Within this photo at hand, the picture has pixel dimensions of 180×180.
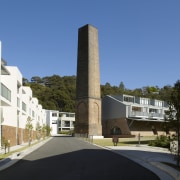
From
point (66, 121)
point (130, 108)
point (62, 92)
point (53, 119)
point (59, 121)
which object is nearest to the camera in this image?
point (130, 108)

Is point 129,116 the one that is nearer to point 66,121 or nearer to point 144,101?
point 144,101

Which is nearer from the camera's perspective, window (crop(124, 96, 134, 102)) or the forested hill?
window (crop(124, 96, 134, 102))

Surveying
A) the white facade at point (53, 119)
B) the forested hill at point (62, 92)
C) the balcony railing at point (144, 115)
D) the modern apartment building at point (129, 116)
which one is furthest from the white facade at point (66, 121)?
the balcony railing at point (144, 115)

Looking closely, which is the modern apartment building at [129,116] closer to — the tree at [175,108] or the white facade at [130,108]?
the white facade at [130,108]

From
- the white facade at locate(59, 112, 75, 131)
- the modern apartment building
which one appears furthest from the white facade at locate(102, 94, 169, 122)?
the white facade at locate(59, 112, 75, 131)

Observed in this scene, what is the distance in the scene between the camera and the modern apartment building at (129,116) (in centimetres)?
7050

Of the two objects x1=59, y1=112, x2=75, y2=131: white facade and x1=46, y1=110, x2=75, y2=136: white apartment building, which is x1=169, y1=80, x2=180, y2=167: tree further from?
x1=59, y1=112, x2=75, y2=131: white facade

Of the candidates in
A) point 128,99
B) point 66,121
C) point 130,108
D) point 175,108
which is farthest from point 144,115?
point 175,108

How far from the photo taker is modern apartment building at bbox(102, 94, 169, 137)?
70500 millimetres

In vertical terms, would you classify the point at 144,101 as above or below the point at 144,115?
above

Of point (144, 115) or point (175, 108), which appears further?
point (144, 115)

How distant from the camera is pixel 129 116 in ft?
229

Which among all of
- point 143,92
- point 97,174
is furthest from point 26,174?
Answer: point 143,92

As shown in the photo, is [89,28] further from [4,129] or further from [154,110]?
[4,129]
